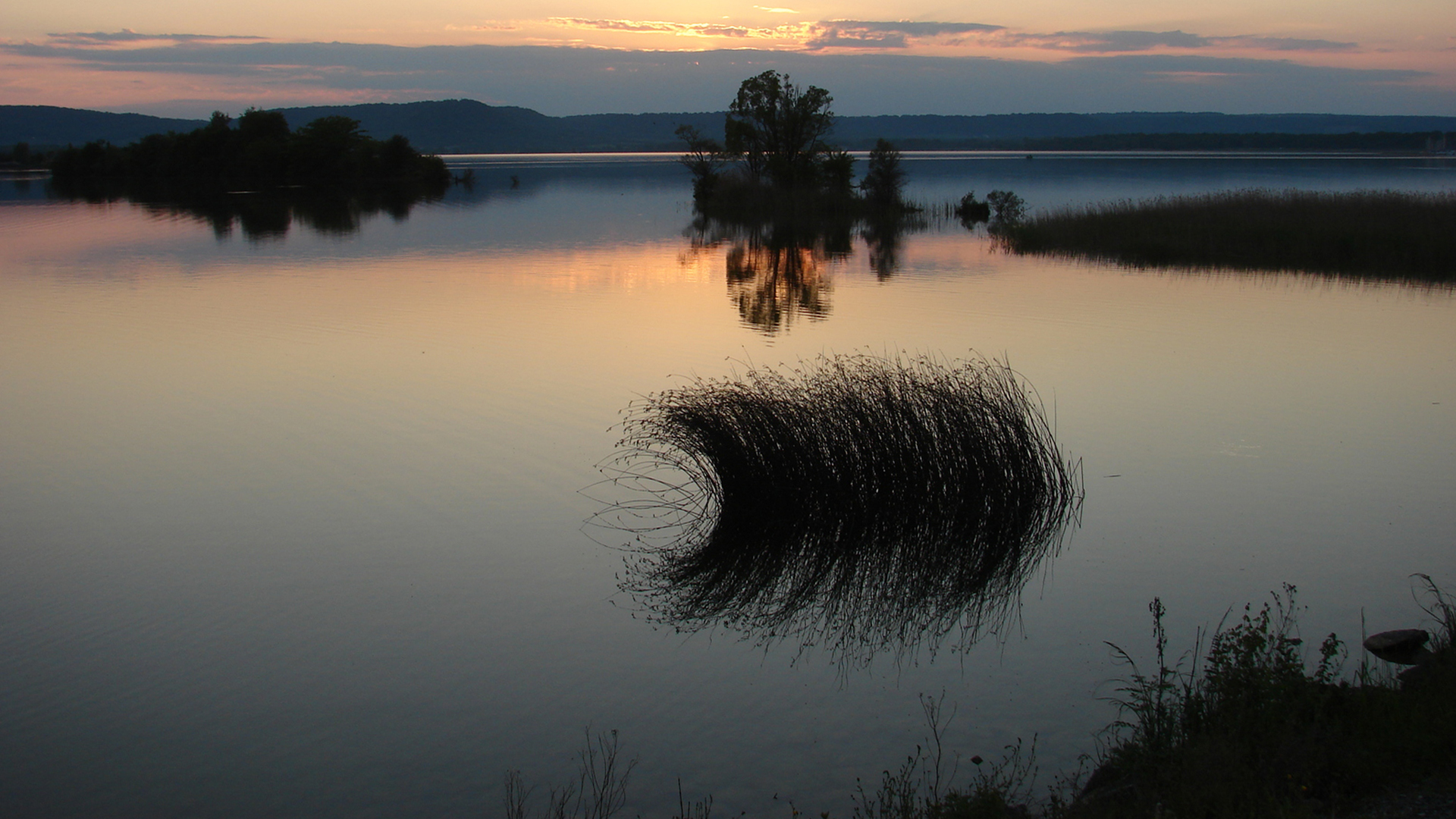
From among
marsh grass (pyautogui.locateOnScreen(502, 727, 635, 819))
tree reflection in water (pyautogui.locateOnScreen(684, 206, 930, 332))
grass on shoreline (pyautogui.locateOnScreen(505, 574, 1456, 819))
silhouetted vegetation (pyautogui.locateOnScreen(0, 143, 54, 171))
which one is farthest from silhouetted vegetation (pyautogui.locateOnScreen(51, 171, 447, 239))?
silhouetted vegetation (pyautogui.locateOnScreen(0, 143, 54, 171))

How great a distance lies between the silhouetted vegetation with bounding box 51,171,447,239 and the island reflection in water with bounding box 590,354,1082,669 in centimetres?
2732

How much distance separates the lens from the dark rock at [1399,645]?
576 cm

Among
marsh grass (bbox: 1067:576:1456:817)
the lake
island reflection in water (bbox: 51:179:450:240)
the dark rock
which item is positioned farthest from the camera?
island reflection in water (bbox: 51:179:450:240)

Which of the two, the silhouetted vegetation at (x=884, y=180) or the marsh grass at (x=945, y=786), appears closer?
the marsh grass at (x=945, y=786)

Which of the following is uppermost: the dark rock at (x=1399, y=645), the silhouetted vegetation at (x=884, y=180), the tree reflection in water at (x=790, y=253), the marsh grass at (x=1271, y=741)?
the silhouetted vegetation at (x=884, y=180)

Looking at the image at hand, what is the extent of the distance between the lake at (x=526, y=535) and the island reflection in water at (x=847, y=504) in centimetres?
34

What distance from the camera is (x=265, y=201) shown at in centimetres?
5069

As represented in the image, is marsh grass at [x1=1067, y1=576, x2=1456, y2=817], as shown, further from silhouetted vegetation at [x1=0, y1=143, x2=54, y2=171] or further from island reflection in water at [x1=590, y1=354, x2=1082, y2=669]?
silhouetted vegetation at [x1=0, y1=143, x2=54, y2=171]

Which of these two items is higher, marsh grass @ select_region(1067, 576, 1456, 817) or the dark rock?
marsh grass @ select_region(1067, 576, 1456, 817)

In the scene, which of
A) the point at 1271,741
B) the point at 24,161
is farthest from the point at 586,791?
the point at 24,161

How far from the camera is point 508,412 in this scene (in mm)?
11344

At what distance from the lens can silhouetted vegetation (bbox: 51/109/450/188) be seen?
72688mm

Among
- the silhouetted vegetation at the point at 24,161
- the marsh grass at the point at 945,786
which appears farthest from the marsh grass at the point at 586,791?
the silhouetted vegetation at the point at 24,161

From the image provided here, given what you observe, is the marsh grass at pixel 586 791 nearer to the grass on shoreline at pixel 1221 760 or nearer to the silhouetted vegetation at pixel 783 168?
the grass on shoreline at pixel 1221 760
